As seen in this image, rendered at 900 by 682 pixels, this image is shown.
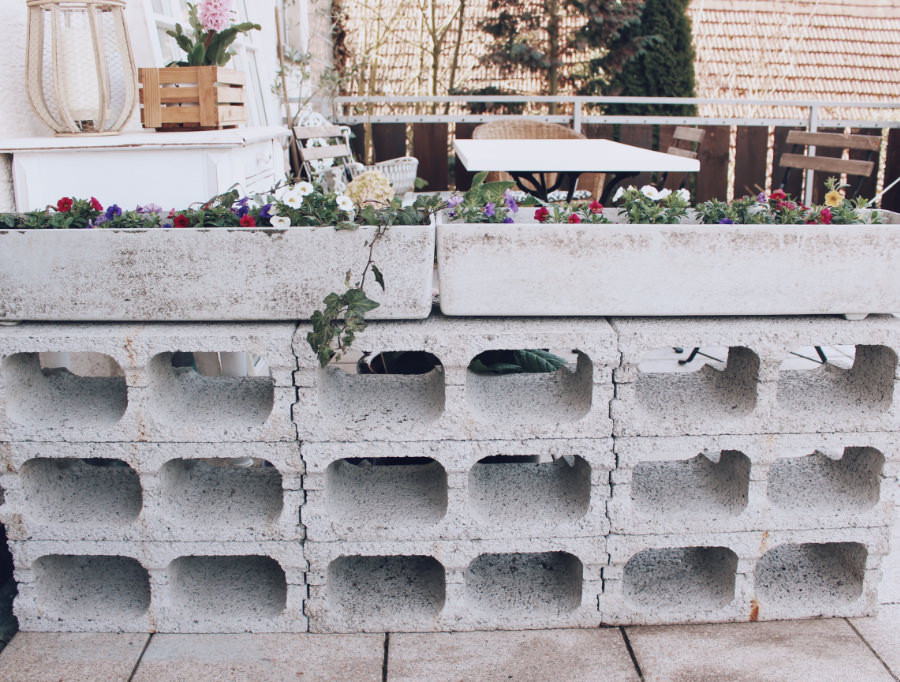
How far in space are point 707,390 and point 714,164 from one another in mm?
5446

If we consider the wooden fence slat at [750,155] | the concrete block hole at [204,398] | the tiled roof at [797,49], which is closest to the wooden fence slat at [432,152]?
the wooden fence slat at [750,155]

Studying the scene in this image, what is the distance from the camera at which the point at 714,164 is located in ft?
23.0

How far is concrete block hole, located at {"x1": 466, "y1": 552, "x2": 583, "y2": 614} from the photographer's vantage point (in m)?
2.04

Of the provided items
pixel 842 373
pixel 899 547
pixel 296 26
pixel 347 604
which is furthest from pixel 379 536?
pixel 296 26

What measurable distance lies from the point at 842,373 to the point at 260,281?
1507 millimetres

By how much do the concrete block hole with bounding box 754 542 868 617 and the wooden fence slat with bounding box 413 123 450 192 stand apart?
15.7ft

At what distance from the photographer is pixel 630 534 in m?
1.97

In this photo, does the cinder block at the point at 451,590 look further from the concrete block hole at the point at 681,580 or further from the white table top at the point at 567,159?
the white table top at the point at 567,159

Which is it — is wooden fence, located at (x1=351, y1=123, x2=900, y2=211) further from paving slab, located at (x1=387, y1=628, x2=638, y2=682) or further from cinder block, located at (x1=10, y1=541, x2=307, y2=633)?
paving slab, located at (x1=387, y1=628, x2=638, y2=682)

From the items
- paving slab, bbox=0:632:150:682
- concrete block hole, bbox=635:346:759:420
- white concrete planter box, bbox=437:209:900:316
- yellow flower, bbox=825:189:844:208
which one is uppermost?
yellow flower, bbox=825:189:844:208

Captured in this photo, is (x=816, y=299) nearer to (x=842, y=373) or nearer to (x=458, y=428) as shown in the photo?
(x=842, y=373)

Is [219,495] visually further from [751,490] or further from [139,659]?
[751,490]

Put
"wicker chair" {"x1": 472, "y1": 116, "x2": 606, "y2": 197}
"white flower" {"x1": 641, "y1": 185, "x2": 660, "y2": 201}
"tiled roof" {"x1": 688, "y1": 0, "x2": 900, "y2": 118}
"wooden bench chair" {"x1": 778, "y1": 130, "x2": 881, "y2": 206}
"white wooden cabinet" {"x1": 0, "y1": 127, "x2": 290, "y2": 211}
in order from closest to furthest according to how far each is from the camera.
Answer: "white flower" {"x1": 641, "y1": 185, "x2": 660, "y2": 201} → "white wooden cabinet" {"x1": 0, "y1": 127, "x2": 290, "y2": 211} → "wooden bench chair" {"x1": 778, "y1": 130, "x2": 881, "y2": 206} → "wicker chair" {"x1": 472, "y1": 116, "x2": 606, "y2": 197} → "tiled roof" {"x1": 688, "y1": 0, "x2": 900, "y2": 118}

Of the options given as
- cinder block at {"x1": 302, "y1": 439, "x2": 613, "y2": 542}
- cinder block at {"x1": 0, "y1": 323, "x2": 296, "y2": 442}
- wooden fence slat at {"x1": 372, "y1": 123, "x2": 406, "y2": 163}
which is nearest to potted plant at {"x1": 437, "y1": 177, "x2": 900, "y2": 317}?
cinder block at {"x1": 302, "y1": 439, "x2": 613, "y2": 542}
